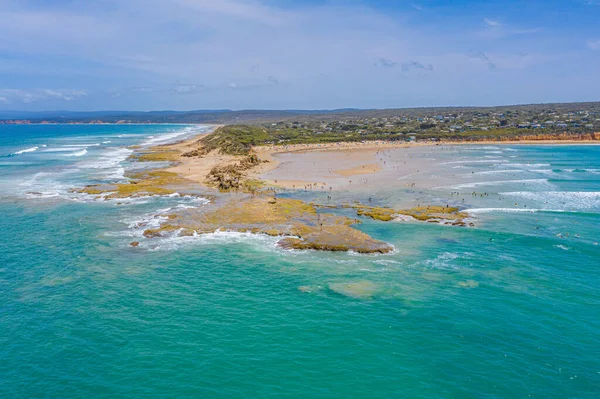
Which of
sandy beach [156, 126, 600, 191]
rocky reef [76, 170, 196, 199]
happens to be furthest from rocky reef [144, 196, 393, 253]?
sandy beach [156, 126, 600, 191]

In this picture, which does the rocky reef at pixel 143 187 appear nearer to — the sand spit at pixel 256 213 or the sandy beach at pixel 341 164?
the sand spit at pixel 256 213

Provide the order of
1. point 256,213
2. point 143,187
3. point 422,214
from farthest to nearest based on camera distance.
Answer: point 143,187 → point 422,214 → point 256,213

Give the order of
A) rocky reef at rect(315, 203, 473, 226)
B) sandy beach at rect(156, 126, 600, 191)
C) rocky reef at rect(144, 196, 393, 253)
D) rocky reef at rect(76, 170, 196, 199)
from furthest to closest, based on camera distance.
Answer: sandy beach at rect(156, 126, 600, 191)
rocky reef at rect(76, 170, 196, 199)
rocky reef at rect(315, 203, 473, 226)
rocky reef at rect(144, 196, 393, 253)

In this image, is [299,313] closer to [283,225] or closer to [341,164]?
[283,225]

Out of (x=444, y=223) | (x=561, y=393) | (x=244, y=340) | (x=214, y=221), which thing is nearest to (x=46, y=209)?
(x=214, y=221)

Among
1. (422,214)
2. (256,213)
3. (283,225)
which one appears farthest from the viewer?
(422,214)

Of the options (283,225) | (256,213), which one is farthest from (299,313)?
(256,213)

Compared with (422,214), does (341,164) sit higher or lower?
higher

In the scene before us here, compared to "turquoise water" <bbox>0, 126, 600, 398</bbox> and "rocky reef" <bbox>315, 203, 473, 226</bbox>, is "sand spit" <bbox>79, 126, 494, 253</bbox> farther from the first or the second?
"turquoise water" <bbox>0, 126, 600, 398</bbox>

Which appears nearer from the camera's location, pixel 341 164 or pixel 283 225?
pixel 283 225
